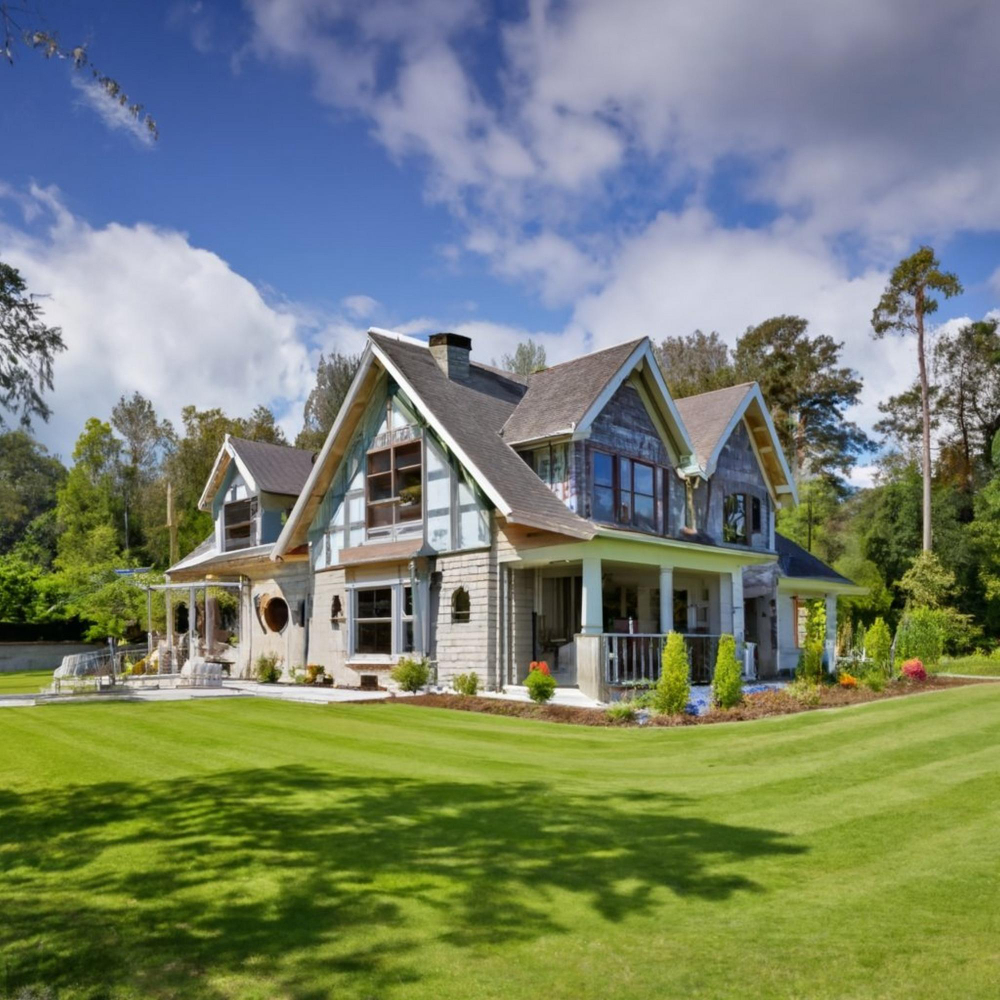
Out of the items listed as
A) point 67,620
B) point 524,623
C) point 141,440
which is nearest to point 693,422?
point 524,623

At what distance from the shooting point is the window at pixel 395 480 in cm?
2269

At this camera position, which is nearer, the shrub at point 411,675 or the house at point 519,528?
the house at point 519,528

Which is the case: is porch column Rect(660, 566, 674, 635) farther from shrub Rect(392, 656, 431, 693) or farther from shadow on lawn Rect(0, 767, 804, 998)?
shadow on lawn Rect(0, 767, 804, 998)

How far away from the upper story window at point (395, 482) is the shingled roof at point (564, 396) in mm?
2384

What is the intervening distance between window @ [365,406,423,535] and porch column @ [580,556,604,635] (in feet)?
16.5

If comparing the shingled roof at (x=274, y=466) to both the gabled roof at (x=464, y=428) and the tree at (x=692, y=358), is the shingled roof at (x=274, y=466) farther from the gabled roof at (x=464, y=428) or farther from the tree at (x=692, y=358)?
the tree at (x=692, y=358)

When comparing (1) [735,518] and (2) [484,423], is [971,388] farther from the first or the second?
(2) [484,423]

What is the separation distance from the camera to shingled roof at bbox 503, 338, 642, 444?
2116 centimetres

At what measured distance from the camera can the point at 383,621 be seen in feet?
75.6

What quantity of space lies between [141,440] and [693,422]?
162 feet

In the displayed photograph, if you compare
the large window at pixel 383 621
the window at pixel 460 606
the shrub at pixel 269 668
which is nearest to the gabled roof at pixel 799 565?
the window at pixel 460 606

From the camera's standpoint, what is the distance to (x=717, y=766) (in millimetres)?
10906

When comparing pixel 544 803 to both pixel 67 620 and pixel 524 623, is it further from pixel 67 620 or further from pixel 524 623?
pixel 67 620

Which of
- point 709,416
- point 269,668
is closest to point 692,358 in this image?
point 709,416
